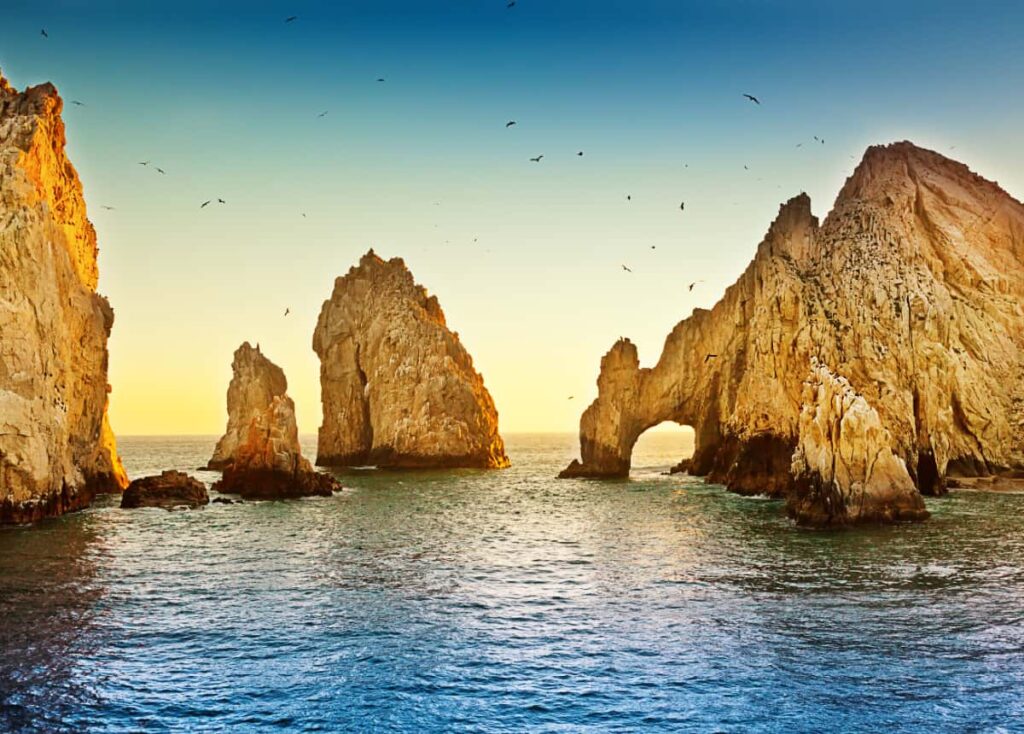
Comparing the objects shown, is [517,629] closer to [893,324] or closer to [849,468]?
[849,468]

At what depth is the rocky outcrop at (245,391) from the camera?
313 ft

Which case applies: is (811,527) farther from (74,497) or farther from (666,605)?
(74,497)

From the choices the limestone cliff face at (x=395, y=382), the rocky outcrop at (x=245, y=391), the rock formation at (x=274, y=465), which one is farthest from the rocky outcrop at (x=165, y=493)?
the limestone cliff face at (x=395, y=382)

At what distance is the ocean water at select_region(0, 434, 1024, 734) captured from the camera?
1566 centimetres

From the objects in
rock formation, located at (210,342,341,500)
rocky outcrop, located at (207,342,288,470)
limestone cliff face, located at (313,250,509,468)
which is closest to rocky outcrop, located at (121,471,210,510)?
rock formation, located at (210,342,341,500)

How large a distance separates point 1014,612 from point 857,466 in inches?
641

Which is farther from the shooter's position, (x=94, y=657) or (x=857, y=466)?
(x=857, y=466)

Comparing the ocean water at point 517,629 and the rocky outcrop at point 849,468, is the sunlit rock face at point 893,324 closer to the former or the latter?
the rocky outcrop at point 849,468

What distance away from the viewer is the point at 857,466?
126ft

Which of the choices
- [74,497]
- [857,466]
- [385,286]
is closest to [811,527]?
[857,466]

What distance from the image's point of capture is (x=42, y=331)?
1671 inches

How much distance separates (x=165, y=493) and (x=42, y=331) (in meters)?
16.5

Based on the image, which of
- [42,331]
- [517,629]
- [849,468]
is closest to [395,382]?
[42,331]

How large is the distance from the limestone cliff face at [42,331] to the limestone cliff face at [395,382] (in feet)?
152
